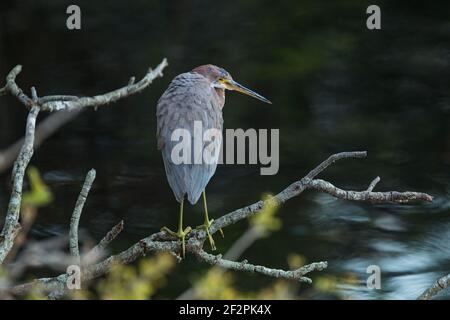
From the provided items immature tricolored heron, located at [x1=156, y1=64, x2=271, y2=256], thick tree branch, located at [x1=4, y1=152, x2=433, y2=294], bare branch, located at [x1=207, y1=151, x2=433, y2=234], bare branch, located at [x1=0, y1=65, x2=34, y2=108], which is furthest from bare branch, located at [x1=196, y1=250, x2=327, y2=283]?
bare branch, located at [x1=0, y1=65, x2=34, y2=108]

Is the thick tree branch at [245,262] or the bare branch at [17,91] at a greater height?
the bare branch at [17,91]

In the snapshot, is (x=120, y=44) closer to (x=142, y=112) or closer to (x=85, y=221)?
(x=142, y=112)

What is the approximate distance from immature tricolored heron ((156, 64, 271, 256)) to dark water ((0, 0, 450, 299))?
1555mm

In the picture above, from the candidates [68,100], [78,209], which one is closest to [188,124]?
[68,100]

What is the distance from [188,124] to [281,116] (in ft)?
11.7

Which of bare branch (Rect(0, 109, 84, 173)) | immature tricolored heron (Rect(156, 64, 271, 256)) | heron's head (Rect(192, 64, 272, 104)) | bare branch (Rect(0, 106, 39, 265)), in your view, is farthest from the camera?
heron's head (Rect(192, 64, 272, 104))

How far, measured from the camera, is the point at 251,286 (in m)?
5.97

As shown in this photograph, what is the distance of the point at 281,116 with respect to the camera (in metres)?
8.04

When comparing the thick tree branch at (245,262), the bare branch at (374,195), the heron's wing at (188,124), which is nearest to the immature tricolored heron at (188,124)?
the heron's wing at (188,124)

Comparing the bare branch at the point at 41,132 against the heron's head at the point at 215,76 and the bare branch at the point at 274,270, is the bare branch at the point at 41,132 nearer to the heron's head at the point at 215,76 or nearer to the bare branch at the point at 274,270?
the bare branch at the point at 274,270

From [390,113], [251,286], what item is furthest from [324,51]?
[251,286]

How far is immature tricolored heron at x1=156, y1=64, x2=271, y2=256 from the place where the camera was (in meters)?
4.28

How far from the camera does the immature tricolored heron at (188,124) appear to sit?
428 centimetres

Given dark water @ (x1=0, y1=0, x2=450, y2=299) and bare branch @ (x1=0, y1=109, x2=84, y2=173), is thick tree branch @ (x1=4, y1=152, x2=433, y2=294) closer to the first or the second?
bare branch @ (x1=0, y1=109, x2=84, y2=173)
